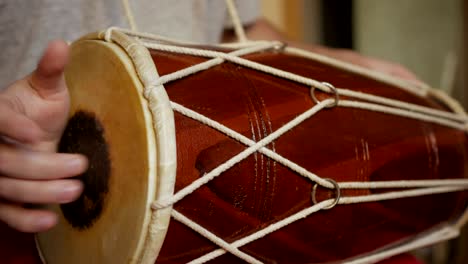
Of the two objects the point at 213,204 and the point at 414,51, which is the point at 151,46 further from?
the point at 414,51

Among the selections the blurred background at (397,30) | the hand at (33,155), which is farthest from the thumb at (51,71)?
the blurred background at (397,30)

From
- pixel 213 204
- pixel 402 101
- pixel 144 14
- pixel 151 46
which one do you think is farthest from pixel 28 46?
pixel 402 101

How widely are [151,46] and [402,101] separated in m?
0.42

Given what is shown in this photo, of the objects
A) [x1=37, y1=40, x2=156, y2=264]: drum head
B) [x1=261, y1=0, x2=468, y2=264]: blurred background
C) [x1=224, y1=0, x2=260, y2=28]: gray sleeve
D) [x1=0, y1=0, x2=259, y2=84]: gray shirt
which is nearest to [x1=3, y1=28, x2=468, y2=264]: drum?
[x1=37, y1=40, x2=156, y2=264]: drum head

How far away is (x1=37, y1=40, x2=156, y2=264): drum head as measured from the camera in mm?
580

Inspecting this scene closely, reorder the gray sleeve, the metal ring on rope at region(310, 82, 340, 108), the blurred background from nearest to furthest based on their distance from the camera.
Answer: the metal ring on rope at region(310, 82, 340, 108) → the gray sleeve → the blurred background

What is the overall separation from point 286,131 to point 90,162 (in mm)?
239

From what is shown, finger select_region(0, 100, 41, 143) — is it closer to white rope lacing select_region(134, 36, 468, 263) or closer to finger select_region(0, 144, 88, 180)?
finger select_region(0, 144, 88, 180)

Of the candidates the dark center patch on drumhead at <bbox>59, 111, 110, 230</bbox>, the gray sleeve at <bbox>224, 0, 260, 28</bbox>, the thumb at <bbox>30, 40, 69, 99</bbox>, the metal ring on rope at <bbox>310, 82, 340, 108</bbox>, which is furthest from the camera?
the gray sleeve at <bbox>224, 0, 260, 28</bbox>

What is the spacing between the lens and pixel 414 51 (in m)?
2.06

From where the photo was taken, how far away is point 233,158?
0.64 metres

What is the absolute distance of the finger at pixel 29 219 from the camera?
1.91ft

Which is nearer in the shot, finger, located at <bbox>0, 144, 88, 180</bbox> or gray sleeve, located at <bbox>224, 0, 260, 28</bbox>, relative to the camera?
finger, located at <bbox>0, 144, 88, 180</bbox>

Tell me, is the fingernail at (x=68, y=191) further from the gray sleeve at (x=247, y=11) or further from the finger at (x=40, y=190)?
the gray sleeve at (x=247, y=11)
